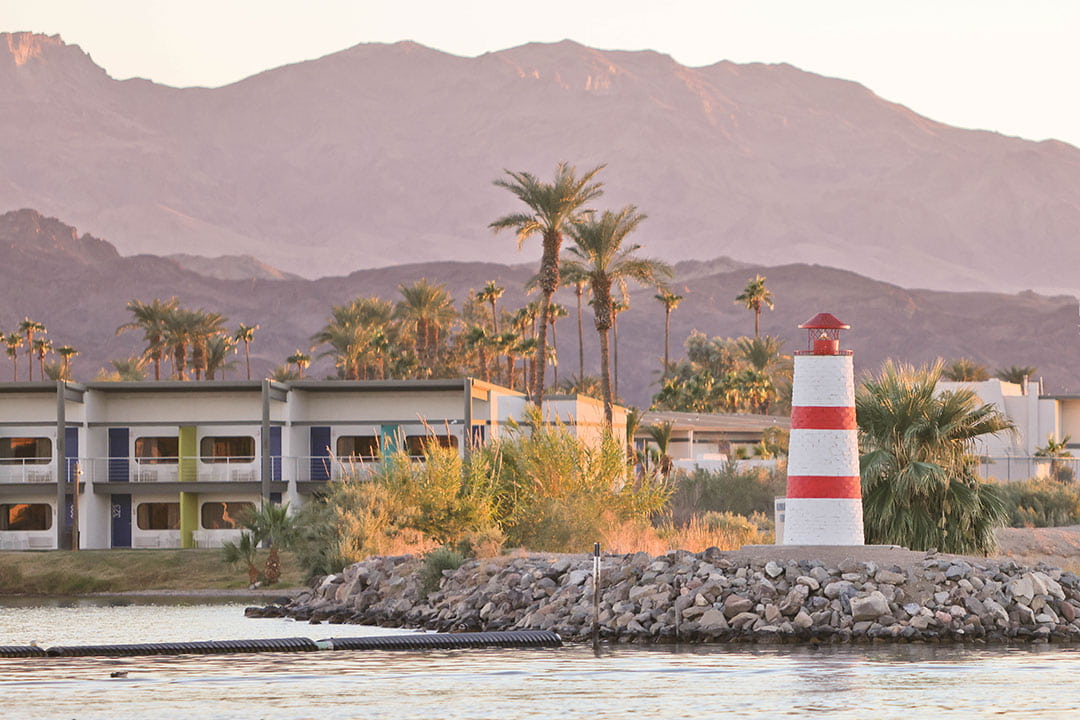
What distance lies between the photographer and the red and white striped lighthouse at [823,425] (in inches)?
1098

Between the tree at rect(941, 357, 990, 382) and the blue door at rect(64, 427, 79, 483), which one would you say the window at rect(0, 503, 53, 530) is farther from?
the tree at rect(941, 357, 990, 382)

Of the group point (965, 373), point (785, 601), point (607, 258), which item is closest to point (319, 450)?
point (607, 258)

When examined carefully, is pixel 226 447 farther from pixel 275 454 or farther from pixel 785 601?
pixel 785 601

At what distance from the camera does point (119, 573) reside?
54750 millimetres

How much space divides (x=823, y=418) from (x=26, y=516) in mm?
43384

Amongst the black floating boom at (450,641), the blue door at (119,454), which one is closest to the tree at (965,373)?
the blue door at (119,454)

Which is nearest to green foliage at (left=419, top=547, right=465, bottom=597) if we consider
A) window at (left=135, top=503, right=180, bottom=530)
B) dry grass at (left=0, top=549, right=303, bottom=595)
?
dry grass at (left=0, top=549, right=303, bottom=595)

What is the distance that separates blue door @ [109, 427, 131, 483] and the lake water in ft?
114

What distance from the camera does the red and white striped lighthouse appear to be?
1098 inches

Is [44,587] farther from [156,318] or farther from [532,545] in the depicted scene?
[156,318]

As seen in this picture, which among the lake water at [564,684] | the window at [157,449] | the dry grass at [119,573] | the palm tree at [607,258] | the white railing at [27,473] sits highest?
the palm tree at [607,258]

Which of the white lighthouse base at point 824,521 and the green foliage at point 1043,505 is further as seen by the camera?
the green foliage at point 1043,505

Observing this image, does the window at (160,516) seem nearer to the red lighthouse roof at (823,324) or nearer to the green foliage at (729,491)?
the green foliage at (729,491)

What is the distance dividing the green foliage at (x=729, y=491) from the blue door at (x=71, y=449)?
843 inches
